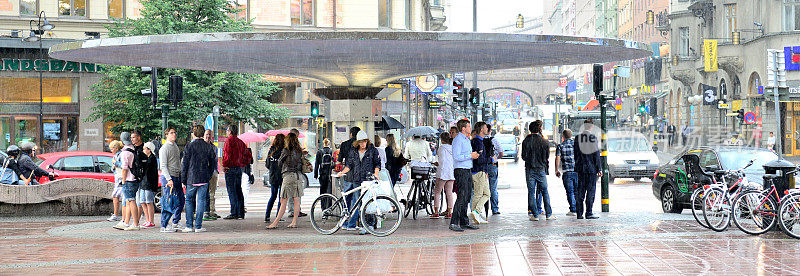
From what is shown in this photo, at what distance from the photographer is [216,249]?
1206 cm

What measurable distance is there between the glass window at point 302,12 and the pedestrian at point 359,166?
101 ft

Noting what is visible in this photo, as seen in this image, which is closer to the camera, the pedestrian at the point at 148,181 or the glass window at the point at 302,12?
the pedestrian at the point at 148,181

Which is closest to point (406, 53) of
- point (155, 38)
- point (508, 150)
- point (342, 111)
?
point (342, 111)

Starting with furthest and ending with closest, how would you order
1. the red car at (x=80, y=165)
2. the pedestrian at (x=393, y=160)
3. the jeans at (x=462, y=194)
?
the red car at (x=80, y=165) < the pedestrian at (x=393, y=160) < the jeans at (x=462, y=194)

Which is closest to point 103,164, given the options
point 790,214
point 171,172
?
point 171,172

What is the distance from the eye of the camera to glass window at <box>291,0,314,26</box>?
1746 inches

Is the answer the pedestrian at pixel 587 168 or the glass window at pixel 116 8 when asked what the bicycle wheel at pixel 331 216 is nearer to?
the pedestrian at pixel 587 168

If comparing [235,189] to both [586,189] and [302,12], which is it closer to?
[586,189]

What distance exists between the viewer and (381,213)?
1334cm

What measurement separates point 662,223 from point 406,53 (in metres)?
4.60

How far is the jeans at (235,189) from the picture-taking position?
16.3 metres

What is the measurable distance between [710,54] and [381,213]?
45.3m

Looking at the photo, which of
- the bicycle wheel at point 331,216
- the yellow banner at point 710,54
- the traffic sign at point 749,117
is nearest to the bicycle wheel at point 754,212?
the bicycle wheel at point 331,216

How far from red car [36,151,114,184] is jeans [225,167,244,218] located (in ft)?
14.1
